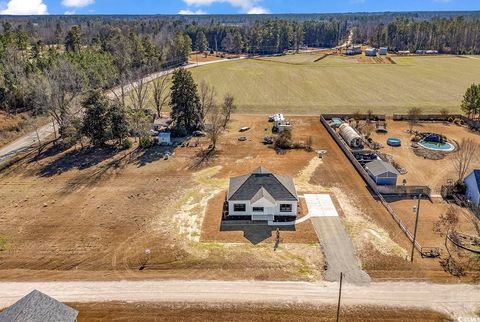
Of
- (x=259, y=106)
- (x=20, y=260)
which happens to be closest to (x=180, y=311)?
(x=20, y=260)

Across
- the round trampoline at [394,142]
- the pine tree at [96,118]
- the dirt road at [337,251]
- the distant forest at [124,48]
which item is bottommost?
the dirt road at [337,251]

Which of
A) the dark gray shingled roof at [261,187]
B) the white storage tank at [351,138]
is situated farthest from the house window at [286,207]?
the white storage tank at [351,138]

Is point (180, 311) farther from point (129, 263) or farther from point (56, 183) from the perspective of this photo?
point (56, 183)

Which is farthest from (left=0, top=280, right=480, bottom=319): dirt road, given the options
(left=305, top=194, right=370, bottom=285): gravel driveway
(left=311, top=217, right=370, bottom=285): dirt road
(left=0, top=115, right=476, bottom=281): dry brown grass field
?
(left=305, top=194, right=370, bottom=285): gravel driveway

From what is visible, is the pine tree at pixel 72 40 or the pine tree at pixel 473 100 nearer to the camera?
the pine tree at pixel 473 100

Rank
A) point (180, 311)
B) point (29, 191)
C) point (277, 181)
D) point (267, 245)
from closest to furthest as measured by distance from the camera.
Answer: point (180, 311) → point (267, 245) → point (277, 181) → point (29, 191)

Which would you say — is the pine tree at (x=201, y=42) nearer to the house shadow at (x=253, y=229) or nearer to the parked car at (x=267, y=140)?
the parked car at (x=267, y=140)
